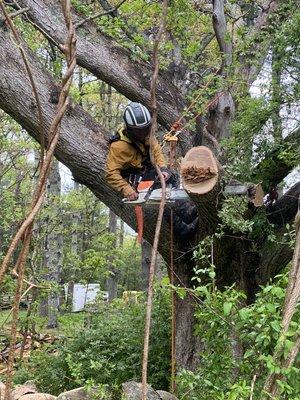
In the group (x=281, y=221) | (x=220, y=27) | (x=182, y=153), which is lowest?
(x=281, y=221)

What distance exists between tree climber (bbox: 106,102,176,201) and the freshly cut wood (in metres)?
0.43

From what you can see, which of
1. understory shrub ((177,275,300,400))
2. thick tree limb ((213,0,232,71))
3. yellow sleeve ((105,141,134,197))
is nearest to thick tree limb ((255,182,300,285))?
yellow sleeve ((105,141,134,197))

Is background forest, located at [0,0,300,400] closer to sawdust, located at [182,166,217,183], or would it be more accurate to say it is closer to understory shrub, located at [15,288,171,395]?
understory shrub, located at [15,288,171,395]

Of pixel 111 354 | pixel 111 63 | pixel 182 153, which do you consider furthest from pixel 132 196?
pixel 111 354

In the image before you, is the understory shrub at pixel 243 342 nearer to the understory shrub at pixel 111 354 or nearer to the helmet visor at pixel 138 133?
the helmet visor at pixel 138 133

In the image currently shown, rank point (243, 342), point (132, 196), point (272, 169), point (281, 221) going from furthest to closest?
point (281, 221) → point (272, 169) → point (132, 196) → point (243, 342)

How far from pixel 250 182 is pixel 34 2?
10.4 ft

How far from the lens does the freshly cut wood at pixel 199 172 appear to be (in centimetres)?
506

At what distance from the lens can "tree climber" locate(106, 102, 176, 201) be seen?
5.56m

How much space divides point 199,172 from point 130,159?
1.00 metres

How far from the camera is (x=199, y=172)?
5.08 metres

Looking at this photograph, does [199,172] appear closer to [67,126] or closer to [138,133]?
[138,133]

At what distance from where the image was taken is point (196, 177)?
5.11 metres

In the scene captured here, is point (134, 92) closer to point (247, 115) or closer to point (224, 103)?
point (224, 103)
